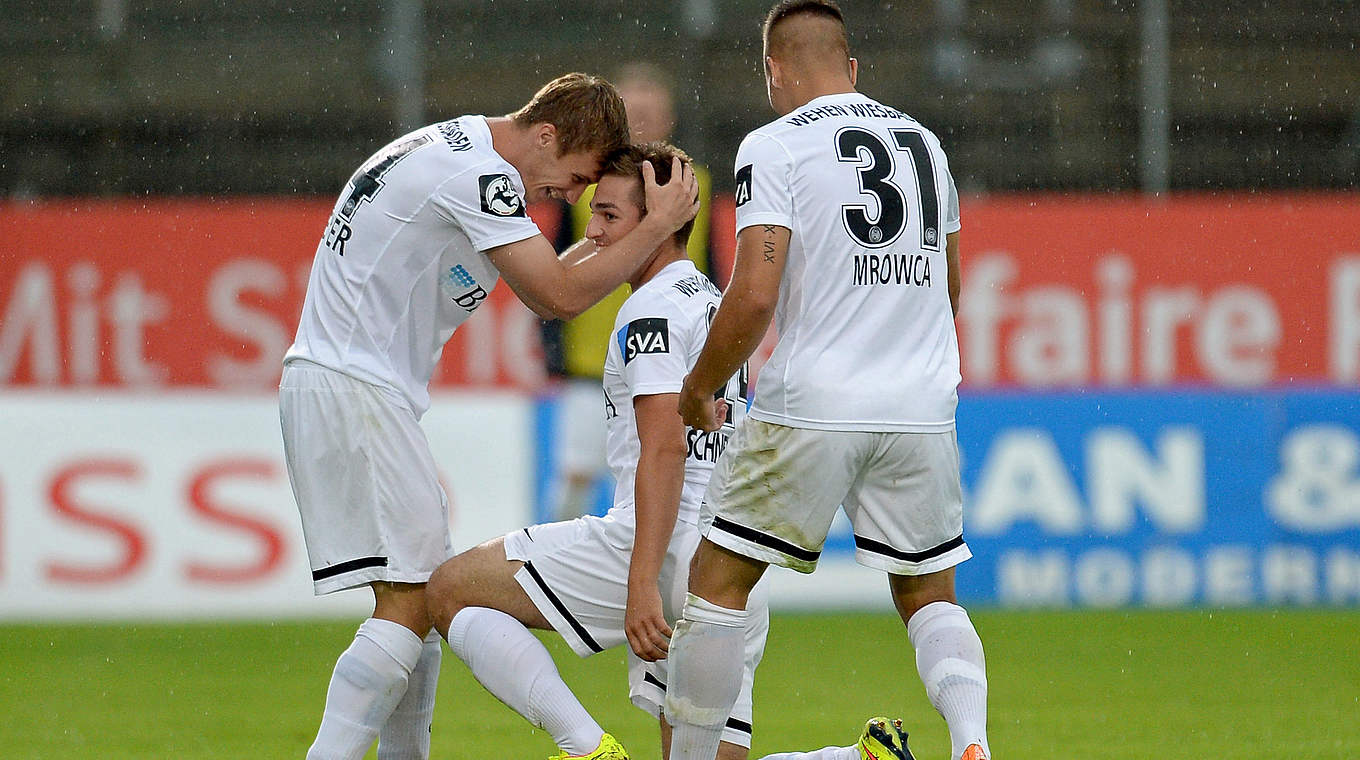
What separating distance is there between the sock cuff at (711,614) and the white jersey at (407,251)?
88cm

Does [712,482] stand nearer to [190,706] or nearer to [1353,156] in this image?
[190,706]

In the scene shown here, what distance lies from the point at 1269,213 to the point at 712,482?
8.04m

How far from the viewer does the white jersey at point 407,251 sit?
4.11 m

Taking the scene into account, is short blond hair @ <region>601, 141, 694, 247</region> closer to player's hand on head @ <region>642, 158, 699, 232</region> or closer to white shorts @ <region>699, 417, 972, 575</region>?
player's hand on head @ <region>642, 158, 699, 232</region>

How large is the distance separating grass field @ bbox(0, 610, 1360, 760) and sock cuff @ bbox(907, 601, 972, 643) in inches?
48.7

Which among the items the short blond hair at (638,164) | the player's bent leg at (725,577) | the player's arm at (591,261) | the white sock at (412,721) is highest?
the short blond hair at (638,164)

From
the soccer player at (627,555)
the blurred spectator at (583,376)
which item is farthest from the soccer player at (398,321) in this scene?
the blurred spectator at (583,376)

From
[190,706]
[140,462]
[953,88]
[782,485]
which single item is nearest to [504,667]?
[782,485]

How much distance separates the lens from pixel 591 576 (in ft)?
13.7

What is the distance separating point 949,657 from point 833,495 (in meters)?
0.47

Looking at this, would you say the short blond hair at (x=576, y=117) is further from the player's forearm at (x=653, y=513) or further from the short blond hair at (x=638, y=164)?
the player's forearm at (x=653, y=513)

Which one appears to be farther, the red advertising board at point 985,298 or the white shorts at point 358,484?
the red advertising board at point 985,298

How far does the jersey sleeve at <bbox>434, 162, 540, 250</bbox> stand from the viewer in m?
4.07

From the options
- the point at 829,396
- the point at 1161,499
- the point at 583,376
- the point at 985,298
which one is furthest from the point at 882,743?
the point at 985,298
